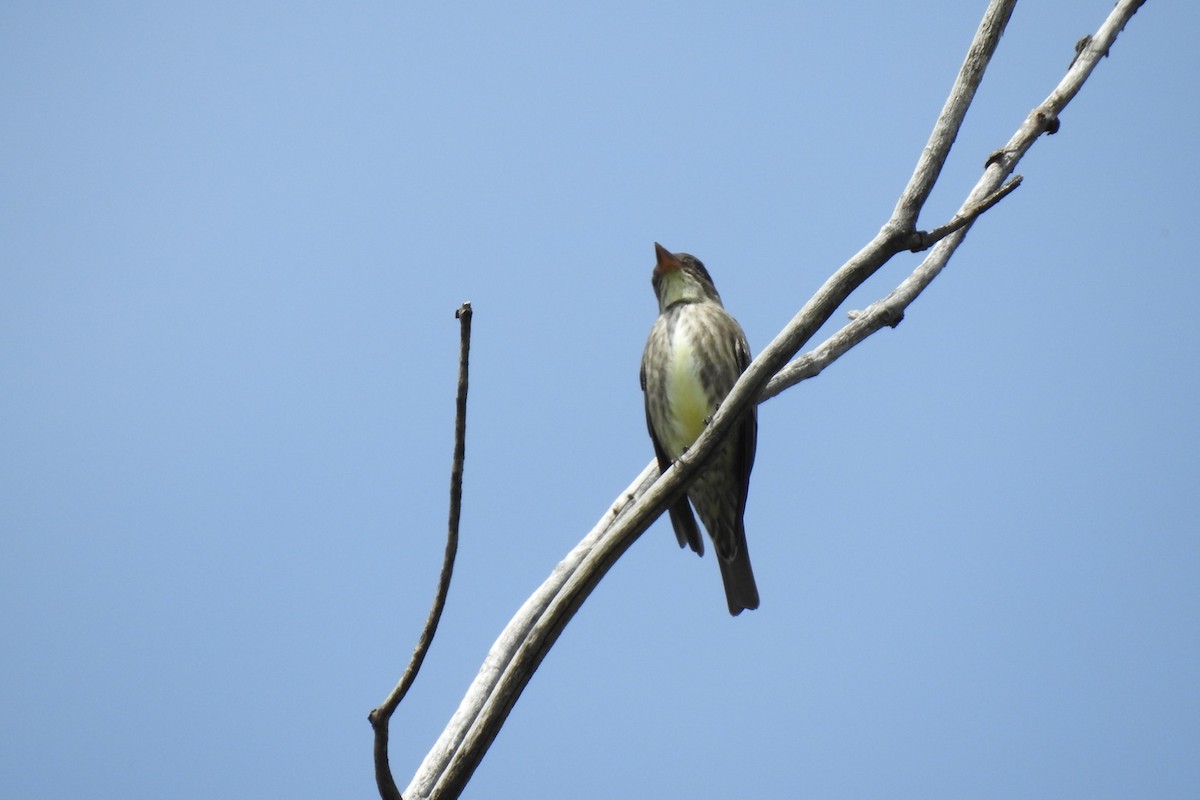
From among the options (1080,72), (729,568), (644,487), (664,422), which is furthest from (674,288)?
(1080,72)

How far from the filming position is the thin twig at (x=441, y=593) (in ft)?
9.45

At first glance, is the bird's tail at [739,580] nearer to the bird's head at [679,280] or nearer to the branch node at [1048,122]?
the bird's head at [679,280]

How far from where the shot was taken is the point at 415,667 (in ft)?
9.71

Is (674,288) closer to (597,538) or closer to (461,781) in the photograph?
(597,538)

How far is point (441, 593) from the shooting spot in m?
3.02

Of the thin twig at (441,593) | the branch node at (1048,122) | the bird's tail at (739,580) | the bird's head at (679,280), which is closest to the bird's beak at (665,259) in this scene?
the bird's head at (679,280)

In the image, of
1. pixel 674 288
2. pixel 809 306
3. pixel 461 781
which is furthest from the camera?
pixel 674 288

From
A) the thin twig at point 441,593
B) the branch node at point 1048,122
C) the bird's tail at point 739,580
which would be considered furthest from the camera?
the bird's tail at point 739,580

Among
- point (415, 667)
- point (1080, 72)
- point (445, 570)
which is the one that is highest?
point (1080, 72)

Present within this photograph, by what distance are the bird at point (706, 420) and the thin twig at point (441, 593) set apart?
262 cm

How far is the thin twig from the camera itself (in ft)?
9.45

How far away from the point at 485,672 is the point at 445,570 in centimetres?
70

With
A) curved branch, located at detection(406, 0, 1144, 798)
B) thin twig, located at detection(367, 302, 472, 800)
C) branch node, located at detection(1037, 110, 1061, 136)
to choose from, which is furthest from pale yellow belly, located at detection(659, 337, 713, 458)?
thin twig, located at detection(367, 302, 472, 800)

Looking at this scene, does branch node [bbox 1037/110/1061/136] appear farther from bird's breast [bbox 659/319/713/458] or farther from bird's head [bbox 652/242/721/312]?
bird's head [bbox 652/242/721/312]
